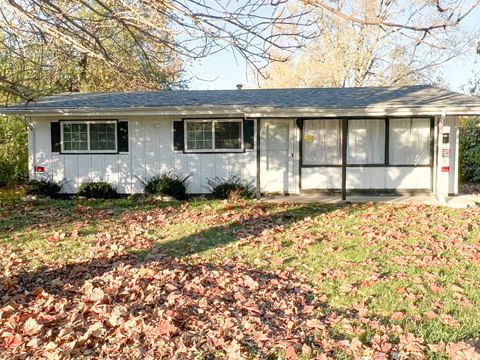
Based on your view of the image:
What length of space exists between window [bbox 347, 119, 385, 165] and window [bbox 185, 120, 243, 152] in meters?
3.36

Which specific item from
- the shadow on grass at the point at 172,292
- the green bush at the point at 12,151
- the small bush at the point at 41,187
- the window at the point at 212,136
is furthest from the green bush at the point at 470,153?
the green bush at the point at 12,151

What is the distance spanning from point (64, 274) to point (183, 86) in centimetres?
2125

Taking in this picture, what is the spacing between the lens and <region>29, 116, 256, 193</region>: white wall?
535 inches

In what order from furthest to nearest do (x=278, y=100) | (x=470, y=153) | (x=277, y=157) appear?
(x=470, y=153) → (x=277, y=157) → (x=278, y=100)

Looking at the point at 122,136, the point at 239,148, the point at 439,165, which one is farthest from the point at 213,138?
the point at 439,165

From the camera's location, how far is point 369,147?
A: 13680 mm

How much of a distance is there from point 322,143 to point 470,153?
303 inches

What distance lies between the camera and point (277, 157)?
13.8 metres

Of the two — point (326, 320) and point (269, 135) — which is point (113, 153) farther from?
point (326, 320)

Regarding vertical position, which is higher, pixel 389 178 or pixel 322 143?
pixel 322 143

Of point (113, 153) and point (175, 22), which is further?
point (113, 153)

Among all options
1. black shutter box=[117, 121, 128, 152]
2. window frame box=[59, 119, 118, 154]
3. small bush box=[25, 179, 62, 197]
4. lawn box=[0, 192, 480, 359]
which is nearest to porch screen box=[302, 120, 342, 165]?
lawn box=[0, 192, 480, 359]

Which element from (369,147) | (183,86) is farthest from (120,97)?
(183,86)

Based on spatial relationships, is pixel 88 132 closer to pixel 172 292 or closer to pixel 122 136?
pixel 122 136
